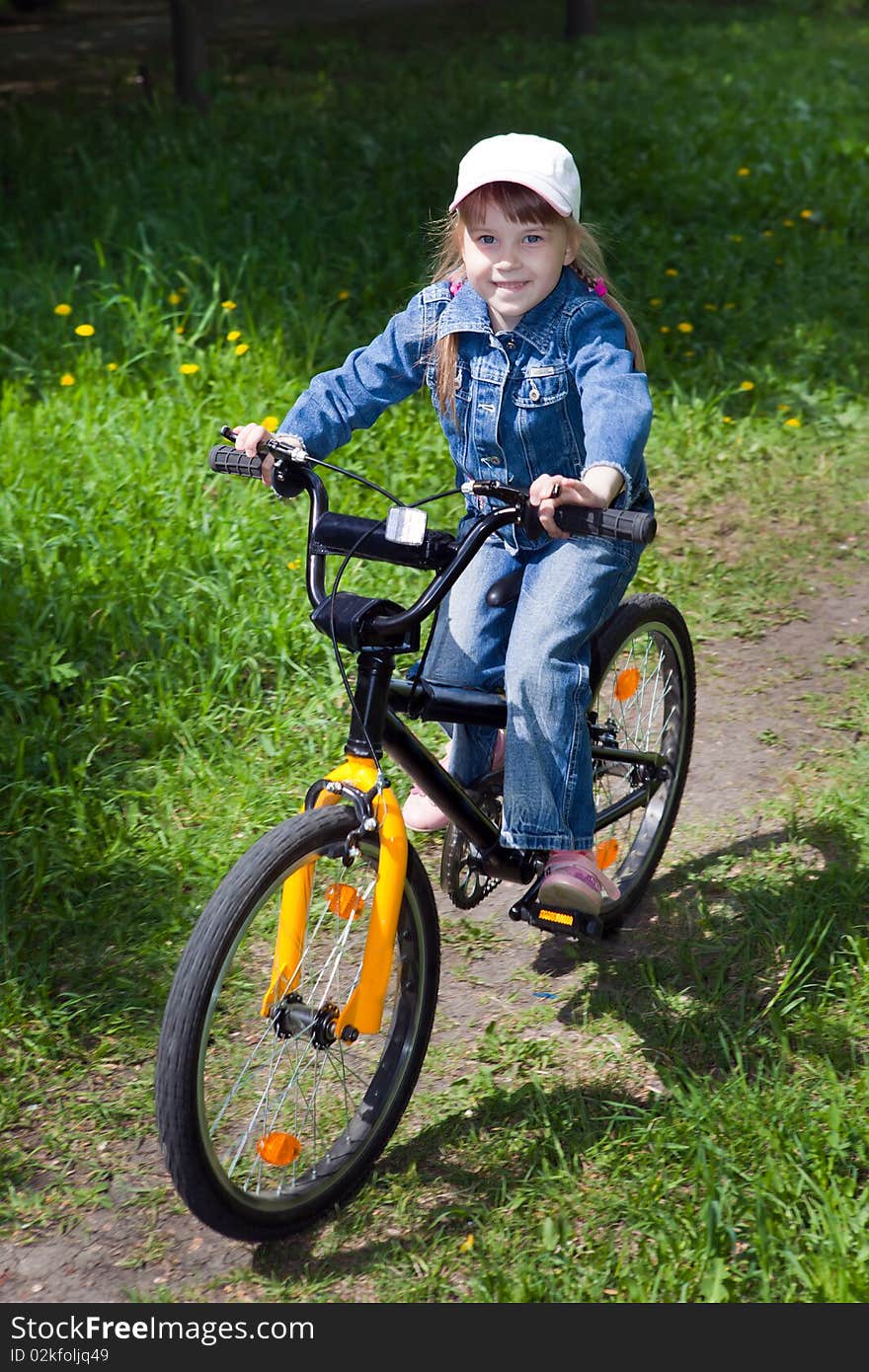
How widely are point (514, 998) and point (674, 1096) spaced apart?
0.51 metres

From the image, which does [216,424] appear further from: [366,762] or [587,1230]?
[587,1230]

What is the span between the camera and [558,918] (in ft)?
9.43

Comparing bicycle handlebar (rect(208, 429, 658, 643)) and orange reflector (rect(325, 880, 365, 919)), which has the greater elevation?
bicycle handlebar (rect(208, 429, 658, 643))

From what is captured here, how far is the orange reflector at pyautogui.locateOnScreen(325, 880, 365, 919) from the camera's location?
8.22 feet

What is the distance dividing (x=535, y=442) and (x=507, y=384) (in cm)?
12

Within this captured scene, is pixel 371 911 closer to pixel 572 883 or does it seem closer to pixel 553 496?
pixel 572 883

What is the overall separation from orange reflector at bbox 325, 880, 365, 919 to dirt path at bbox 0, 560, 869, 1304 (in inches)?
24.4

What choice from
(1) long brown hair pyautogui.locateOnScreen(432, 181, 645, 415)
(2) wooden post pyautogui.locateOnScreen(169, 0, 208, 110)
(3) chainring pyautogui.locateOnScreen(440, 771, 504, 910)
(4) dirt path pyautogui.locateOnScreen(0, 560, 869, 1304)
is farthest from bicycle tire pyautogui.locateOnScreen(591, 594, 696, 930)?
(2) wooden post pyautogui.locateOnScreen(169, 0, 208, 110)

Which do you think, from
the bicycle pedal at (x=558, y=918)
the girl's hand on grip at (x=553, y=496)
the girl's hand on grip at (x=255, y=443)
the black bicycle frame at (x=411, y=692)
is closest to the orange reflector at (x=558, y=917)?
the bicycle pedal at (x=558, y=918)

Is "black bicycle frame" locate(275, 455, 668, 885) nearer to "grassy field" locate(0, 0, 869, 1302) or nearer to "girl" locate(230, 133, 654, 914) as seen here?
"girl" locate(230, 133, 654, 914)

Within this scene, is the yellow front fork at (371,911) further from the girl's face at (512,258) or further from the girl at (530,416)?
the girl's face at (512,258)

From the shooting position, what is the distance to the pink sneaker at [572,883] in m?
2.81

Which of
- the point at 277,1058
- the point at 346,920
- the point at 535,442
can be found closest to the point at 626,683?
the point at 535,442
